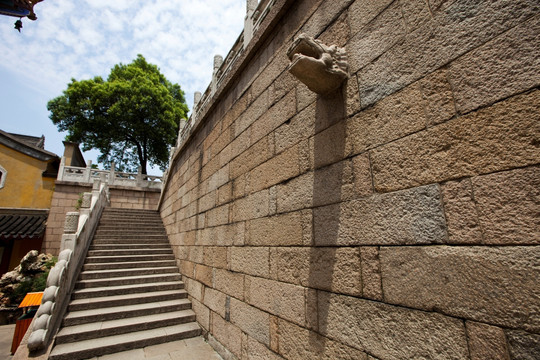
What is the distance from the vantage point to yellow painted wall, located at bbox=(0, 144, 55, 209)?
1158 centimetres

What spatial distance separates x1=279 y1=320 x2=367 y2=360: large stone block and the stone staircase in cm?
274

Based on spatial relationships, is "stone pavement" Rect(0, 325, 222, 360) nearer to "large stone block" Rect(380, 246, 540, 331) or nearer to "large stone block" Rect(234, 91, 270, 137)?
"large stone block" Rect(380, 246, 540, 331)

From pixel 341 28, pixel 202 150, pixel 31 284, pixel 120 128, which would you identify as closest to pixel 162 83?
pixel 120 128

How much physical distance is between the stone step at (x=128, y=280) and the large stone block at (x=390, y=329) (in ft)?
16.4

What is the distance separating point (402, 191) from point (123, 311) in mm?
5167

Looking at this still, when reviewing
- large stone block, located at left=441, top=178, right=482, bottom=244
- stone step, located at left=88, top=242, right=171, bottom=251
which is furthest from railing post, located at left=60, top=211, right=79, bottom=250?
large stone block, located at left=441, top=178, right=482, bottom=244

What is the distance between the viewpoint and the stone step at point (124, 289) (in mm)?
4867

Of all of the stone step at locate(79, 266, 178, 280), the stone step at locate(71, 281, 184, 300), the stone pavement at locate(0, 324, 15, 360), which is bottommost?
the stone pavement at locate(0, 324, 15, 360)

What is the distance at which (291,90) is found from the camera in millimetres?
2762

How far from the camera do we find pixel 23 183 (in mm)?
11852

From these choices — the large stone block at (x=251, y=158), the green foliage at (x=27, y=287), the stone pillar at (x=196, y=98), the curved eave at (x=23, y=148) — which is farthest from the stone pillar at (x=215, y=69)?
the curved eave at (x=23, y=148)

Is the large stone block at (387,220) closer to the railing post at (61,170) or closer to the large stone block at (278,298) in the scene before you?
the large stone block at (278,298)

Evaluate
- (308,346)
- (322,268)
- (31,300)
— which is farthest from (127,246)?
(322,268)

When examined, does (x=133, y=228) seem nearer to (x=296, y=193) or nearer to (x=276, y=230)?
(x=276, y=230)
